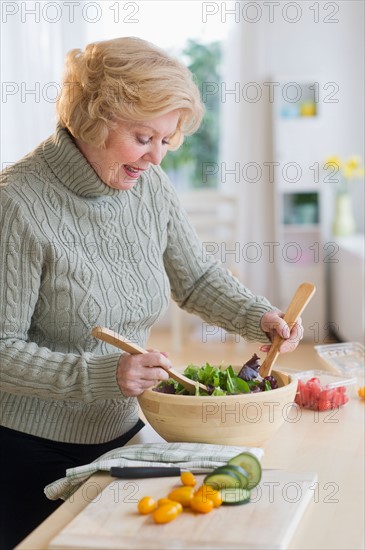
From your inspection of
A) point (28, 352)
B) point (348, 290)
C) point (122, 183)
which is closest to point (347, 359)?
Answer: point (122, 183)

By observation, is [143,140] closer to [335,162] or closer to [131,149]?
[131,149]

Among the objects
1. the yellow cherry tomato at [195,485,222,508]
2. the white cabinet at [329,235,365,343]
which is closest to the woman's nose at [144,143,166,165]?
the yellow cherry tomato at [195,485,222,508]

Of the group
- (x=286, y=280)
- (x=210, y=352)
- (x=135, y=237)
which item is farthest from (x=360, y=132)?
(x=135, y=237)

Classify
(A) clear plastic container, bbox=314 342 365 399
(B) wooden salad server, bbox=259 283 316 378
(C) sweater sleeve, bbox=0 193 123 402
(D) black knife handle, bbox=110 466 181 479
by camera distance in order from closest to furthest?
(D) black knife handle, bbox=110 466 181 479 < (C) sweater sleeve, bbox=0 193 123 402 < (B) wooden salad server, bbox=259 283 316 378 < (A) clear plastic container, bbox=314 342 365 399

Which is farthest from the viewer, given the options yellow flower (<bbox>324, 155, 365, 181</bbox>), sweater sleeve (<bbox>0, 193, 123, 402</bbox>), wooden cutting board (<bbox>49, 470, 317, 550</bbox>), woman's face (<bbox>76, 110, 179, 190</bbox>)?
yellow flower (<bbox>324, 155, 365, 181</bbox>)

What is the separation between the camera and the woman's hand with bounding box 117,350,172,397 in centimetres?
134

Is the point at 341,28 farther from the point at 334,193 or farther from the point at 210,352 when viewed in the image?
the point at 210,352

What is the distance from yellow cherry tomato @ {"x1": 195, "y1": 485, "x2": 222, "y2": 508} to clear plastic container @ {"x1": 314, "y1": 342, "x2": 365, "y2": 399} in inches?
29.1

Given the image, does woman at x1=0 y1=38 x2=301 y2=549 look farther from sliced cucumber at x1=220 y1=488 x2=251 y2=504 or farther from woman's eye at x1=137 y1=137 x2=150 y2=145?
sliced cucumber at x1=220 y1=488 x2=251 y2=504

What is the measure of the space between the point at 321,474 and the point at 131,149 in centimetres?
64

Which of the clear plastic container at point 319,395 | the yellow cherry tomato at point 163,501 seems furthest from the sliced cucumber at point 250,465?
the clear plastic container at point 319,395

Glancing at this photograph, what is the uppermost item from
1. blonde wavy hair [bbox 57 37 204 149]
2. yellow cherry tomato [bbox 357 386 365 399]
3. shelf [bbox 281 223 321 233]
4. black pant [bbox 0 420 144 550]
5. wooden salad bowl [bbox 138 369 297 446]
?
blonde wavy hair [bbox 57 37 204 149]

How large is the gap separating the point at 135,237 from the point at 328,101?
3956 mm

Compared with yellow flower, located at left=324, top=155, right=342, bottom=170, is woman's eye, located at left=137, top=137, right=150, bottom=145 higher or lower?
higher
